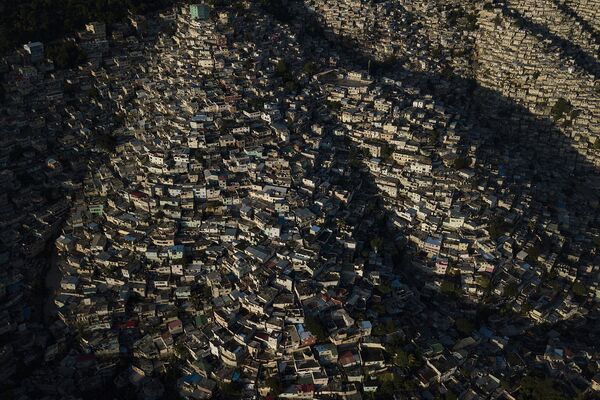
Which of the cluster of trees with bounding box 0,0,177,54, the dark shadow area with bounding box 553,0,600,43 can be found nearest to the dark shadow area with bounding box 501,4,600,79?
the dark shadow area with bounding box 553,0,600,43

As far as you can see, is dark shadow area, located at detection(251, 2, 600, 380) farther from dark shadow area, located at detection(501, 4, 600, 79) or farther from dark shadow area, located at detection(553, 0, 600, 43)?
dark shadow area, located at detection(553, 0, 600, 43)

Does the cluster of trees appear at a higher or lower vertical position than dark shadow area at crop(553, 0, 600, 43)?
lower

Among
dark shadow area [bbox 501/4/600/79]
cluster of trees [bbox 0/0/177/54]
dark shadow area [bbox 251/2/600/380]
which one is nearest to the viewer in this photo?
dark shadow area [bbox 251/2/600/380]

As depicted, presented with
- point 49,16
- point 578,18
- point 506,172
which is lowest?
point 506,172

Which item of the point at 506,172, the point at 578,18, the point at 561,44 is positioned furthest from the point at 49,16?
the point at 578,18

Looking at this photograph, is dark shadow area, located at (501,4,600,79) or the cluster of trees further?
dark shadow area, located at (501,4,600,79)

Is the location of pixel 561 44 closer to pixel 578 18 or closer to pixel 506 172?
pixel 578 18

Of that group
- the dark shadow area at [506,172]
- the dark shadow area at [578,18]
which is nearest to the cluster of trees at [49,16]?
the dark shadow area at [506,172]

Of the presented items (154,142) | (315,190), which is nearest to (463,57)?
(315,190)
